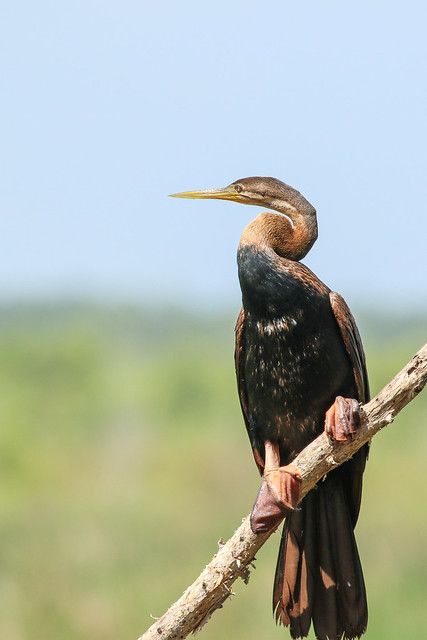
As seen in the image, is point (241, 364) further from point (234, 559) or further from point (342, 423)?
point (234, 559)

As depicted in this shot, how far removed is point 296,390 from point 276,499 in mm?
511

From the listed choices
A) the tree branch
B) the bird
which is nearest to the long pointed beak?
the bird

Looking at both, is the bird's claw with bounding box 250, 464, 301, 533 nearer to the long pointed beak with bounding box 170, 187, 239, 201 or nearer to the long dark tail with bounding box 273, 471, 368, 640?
the long dark tail with bounding box 273, 471, 368, 640

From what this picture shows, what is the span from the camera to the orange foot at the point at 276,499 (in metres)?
3.80

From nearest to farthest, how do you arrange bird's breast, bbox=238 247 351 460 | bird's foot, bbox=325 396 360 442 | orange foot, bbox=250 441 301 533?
1. bird's foot, bbox=325 396 360 442
2. orange foot, bbox=250 441 301 533
3. bird's breast, bbox=238 247 351 460

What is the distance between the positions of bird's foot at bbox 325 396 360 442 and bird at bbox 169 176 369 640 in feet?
0.94

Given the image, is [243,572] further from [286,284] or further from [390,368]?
[390,368]

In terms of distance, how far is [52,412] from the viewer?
71.9 feet

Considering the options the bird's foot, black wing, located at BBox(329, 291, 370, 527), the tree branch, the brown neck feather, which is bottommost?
the tree branch

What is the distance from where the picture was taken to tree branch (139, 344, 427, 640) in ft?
11.9

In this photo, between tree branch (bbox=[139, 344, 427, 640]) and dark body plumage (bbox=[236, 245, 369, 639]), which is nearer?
tree branch (bbox=[139, 344, 427, 640])

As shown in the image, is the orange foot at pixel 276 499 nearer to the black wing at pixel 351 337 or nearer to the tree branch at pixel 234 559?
the tree branch at pixel 234 559

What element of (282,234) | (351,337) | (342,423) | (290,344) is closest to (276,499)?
(342,423)

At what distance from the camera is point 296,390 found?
4.13 metres
